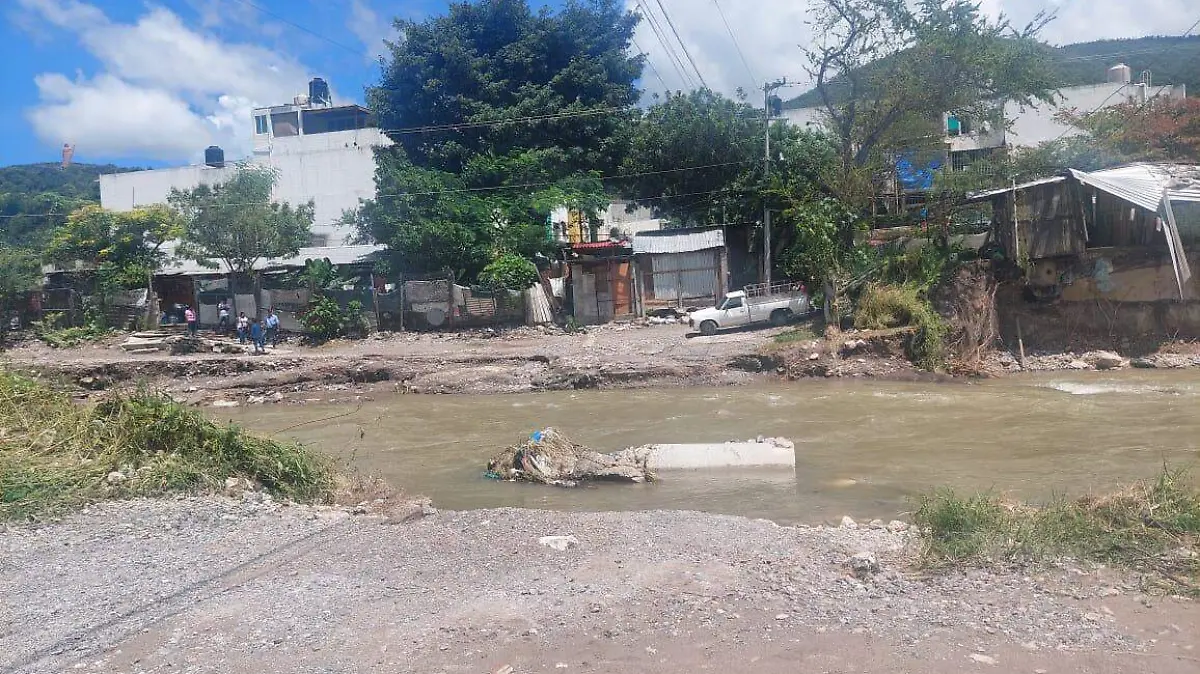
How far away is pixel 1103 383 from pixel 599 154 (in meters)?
20.2

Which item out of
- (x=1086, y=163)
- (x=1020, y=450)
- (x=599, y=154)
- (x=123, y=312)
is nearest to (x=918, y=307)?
(x=1020, y=450)

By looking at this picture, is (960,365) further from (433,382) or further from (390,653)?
(390,653)

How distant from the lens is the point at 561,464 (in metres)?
11.7

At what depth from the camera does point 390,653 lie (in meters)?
5.02

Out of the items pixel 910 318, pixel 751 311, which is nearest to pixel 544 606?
pixel 910 318

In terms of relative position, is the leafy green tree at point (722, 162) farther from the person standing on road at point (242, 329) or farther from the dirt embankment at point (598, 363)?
the person standing on road at point (242, 329)

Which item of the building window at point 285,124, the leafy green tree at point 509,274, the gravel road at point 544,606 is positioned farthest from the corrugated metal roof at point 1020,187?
the building window at point 285,124

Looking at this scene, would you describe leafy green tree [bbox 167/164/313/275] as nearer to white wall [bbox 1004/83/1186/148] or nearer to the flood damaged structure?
the flood damaged structure

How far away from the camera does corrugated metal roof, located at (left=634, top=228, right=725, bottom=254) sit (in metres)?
30.5

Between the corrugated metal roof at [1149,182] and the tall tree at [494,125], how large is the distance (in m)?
16.4

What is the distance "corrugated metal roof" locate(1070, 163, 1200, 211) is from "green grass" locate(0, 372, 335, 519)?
18.6m

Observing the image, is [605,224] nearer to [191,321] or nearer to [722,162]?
[722,162]

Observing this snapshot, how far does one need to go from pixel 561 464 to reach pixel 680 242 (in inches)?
785

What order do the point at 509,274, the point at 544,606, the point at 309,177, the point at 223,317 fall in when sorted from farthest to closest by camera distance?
the point at 309,177 < the point at 223,317 < the point at 509,274 < the point at 544,606
